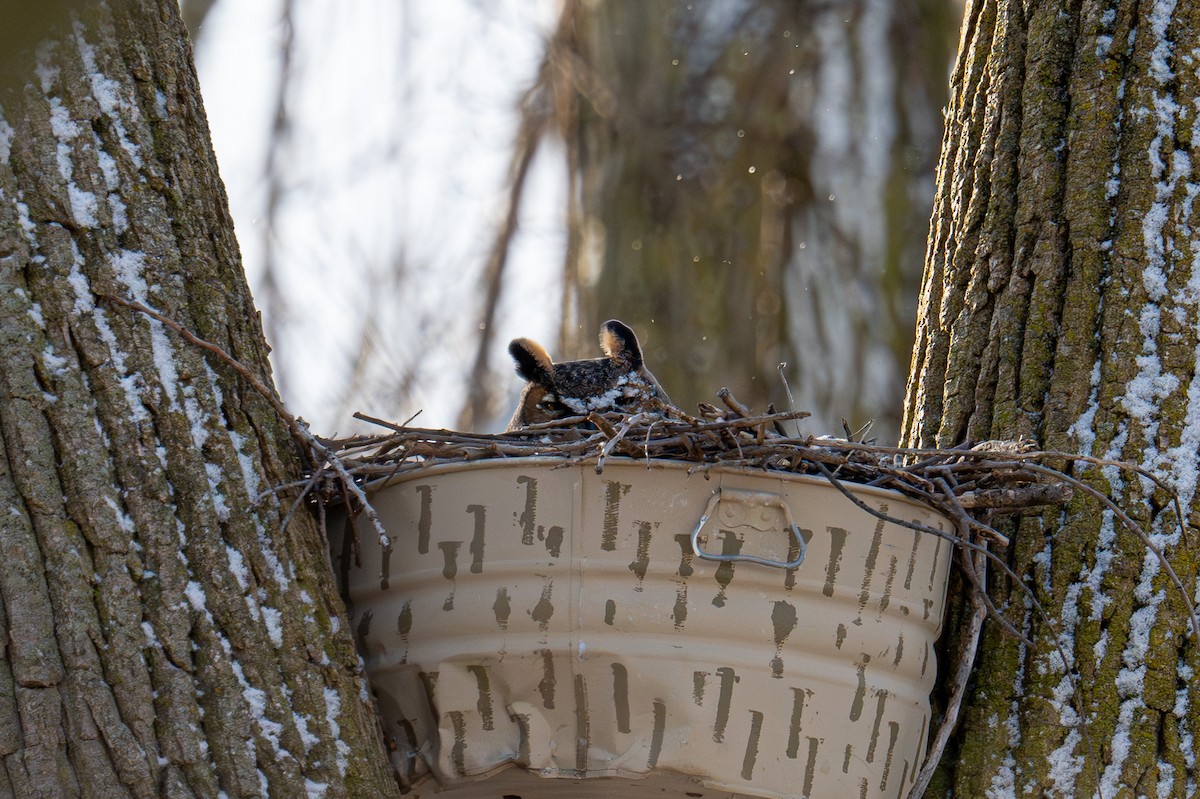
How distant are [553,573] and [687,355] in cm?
412

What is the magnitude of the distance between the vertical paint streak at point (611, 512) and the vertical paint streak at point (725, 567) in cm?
14

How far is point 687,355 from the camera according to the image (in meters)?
6.02

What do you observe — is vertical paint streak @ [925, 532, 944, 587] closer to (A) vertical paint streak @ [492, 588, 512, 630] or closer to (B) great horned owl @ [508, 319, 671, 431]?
(A) vertical paint streak @ [492, 588, 512, 630]

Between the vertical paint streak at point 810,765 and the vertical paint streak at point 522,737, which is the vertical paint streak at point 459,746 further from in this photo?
the vertical paint streak at point 810,765

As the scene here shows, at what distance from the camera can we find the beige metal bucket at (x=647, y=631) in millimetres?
1941

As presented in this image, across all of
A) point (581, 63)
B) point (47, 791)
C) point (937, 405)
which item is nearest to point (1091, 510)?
point (937, 405)

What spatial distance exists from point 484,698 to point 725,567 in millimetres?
376

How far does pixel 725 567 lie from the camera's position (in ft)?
6.38

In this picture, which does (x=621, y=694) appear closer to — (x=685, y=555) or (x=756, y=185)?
(x=685, y=555)

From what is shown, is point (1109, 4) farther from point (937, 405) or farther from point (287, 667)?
point (287, 667)

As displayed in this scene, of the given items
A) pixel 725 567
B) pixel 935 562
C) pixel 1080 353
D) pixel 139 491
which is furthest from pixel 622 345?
pixel 139 491

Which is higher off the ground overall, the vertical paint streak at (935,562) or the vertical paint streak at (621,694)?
the vertical paint streak at (935,562)

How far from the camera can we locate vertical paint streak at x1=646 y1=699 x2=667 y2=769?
1945 mm

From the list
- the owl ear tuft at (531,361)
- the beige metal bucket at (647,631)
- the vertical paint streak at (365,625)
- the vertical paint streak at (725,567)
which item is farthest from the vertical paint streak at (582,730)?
the owl ear tuft at (531,361)
